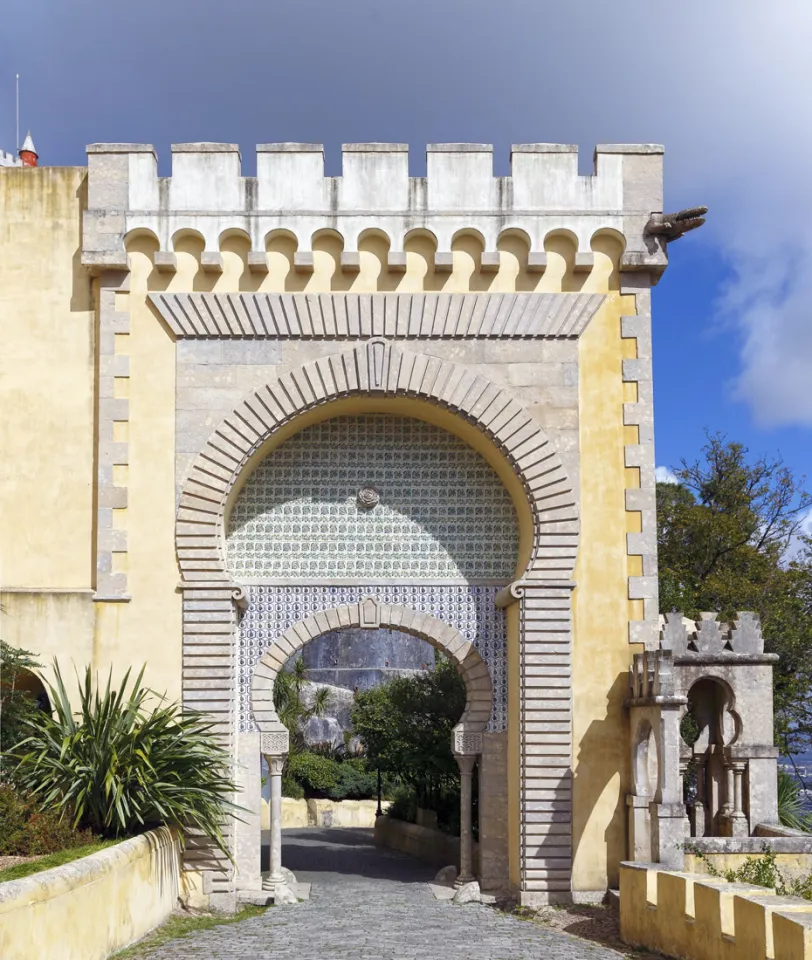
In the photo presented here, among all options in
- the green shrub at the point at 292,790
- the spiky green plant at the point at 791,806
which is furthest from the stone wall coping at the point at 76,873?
the green shrub at the point at 292,790

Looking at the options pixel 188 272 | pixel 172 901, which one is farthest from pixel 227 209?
pixel 172 901

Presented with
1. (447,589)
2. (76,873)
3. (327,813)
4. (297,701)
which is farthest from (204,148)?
(297,701)

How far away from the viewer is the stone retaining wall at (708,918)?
7.76 meters

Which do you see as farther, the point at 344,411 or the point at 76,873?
the point at 344,411

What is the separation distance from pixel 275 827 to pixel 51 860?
454 cm

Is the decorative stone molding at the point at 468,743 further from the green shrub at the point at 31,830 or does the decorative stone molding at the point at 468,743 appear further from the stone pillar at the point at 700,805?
the green shrub at the point at 31,830

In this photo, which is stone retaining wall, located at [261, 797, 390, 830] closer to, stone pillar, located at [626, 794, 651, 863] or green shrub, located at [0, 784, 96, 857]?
stone pillar, located at [626, 794, 651, 863]

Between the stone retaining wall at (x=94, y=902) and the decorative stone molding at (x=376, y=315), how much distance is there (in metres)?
5.39

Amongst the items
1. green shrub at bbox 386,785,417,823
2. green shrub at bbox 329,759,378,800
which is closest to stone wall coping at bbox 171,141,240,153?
green shrub at bbox 386,785,417,823

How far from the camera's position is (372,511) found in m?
14.2

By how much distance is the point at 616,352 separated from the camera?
13680 mm

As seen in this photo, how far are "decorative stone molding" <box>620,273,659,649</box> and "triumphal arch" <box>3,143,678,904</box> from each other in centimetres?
3

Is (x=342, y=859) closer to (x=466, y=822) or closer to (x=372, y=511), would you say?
(x=466, y=822)

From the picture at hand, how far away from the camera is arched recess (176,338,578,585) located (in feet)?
43.7
